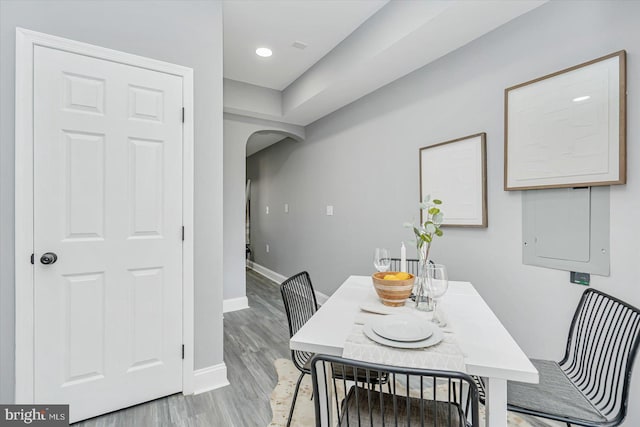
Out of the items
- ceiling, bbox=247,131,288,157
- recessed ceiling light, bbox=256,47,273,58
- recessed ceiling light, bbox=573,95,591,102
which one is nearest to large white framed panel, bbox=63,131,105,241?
recessed ceiling light, bbox=256,47,273,58

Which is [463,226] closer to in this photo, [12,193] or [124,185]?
[124,185]

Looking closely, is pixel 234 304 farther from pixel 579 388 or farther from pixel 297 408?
pixel 579 388

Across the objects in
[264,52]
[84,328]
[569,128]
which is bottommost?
[84,328]

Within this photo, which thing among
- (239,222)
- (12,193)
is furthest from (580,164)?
(239,222)

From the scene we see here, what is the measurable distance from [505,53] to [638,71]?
0.73 m

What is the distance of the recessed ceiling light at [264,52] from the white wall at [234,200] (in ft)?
3.33

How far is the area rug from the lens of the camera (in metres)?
1.71

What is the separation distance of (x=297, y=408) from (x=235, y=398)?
0.42 meters

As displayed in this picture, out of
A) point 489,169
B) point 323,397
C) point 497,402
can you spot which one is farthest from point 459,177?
point 323,397

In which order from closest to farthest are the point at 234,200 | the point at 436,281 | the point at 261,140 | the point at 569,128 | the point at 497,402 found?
the point at 497,402 → the point at 436,281 → the point at 569,128 → the point at 234,200 → the point at 261,140

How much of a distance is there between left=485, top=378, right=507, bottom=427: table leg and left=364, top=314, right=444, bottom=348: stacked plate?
20 centimetres

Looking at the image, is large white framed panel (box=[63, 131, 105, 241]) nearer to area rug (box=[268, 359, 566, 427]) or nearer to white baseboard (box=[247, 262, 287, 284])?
area rug (box=[268, 359, 566, 427])

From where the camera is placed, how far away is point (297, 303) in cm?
175

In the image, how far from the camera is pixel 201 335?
80.6 inches
